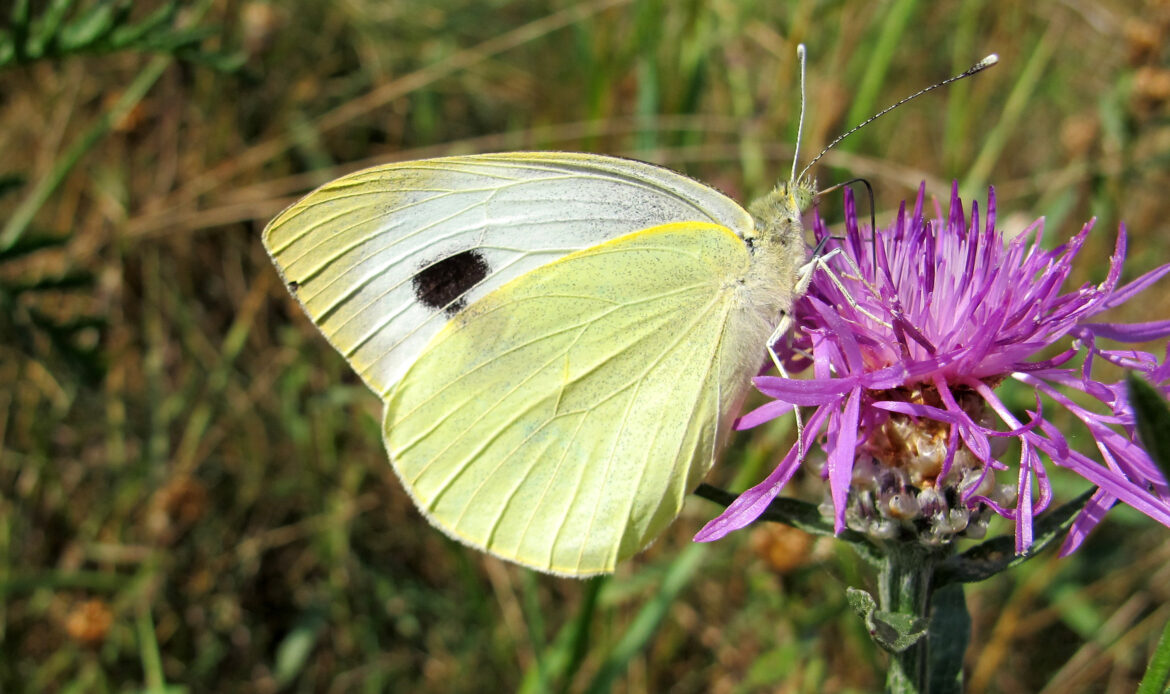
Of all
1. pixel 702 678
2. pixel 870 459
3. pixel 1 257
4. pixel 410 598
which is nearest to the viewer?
pixel 870 459

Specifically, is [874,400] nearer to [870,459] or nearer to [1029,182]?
[870,459]

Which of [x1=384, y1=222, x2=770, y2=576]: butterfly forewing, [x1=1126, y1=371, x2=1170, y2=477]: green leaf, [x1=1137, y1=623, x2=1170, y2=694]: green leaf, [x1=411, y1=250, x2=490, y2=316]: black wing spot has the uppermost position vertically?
[x1=411, y1=250, x2=490, y2=316]: black wing spot

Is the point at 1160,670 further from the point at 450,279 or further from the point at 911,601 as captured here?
the point at 450,279

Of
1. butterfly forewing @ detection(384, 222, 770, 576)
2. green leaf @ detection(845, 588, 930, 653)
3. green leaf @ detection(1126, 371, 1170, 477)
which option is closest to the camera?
green leaf @ detection(1126, 371, 1170, 477)

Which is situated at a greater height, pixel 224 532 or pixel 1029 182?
pixel 224 532

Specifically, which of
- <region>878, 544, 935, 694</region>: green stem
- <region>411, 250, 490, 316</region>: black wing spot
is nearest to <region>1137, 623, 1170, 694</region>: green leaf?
<region>878, 544, 935, 694</region>: green stem

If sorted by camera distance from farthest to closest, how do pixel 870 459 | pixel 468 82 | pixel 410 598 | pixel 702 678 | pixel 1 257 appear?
pixel 468 82 → pixel 410 598 → pixel 702 678 → pixel 1 257 → pixel 870 459

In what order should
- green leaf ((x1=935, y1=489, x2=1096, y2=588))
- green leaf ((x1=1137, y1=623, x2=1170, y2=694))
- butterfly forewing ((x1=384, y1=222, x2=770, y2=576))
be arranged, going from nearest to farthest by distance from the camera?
green leaf ((x1=1137, y1=623, x2=1170, y2=694)), green leaf ((x1=935, y1=489, x2=1096, y2=588)), butterfly forewing ((x1=384, y1=222, x2=770, y2=576))

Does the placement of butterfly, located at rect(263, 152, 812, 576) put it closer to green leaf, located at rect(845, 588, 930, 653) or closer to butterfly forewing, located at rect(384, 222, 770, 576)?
butterfly forewing, located at rect(384, 222, 770, 576)

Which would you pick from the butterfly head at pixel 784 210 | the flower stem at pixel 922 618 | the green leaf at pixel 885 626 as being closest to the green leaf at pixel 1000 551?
the flower stem at pixel 922 618

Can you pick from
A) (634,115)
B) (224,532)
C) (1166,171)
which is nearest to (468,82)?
(634,115)
